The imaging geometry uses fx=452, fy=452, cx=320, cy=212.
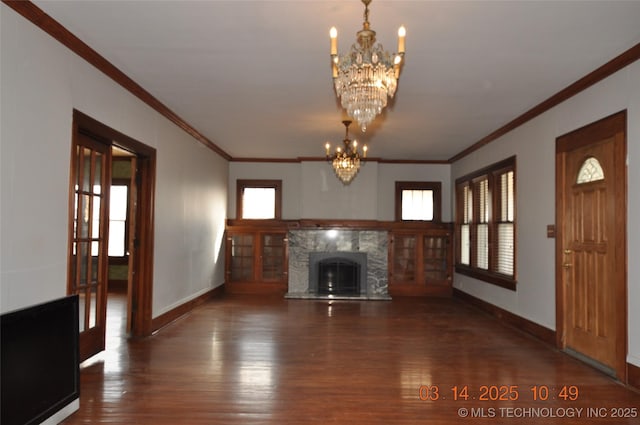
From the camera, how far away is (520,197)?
229 inches

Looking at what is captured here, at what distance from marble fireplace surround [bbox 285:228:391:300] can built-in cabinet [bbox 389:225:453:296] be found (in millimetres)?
242

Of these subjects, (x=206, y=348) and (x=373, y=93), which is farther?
(x=206, y=348)

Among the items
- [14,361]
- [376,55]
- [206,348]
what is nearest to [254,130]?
[206,348]

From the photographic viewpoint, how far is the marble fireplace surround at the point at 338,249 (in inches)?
341

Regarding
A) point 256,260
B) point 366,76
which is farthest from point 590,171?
point 256,260

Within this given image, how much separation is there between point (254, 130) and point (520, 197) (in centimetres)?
378

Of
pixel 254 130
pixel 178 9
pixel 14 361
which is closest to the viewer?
pixel 14 361

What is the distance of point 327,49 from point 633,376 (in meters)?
3.58

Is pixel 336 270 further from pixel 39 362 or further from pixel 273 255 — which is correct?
pixel 39 362

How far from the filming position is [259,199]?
9.28m

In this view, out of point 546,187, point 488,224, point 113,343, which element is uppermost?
point 546,187

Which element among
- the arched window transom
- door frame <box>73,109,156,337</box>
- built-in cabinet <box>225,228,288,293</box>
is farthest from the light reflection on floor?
the arched window transom

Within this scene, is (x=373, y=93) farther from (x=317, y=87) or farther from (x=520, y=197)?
(x=520, y=197)

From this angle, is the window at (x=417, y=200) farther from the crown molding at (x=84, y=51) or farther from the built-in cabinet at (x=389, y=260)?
the crown molding at (x=84, y=51)
